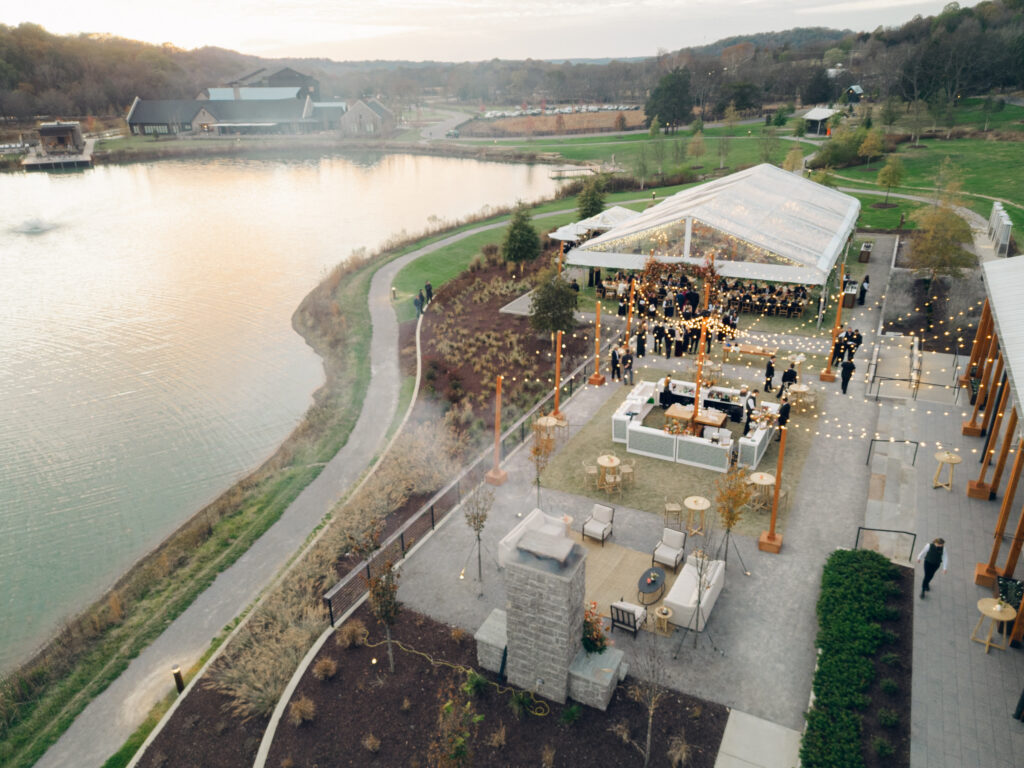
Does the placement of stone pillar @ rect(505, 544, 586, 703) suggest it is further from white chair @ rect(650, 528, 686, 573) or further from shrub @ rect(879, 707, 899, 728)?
shrub @ rect(879, 707, 899, 728)

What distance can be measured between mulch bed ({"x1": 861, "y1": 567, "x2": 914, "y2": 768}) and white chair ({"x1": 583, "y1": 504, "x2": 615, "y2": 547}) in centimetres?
519

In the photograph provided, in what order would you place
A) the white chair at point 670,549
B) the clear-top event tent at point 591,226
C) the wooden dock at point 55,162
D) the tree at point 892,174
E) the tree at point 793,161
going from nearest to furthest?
1. the white chair at point 670,549
2. the clear-top event tent at point 591,226
3. the tree at point 892,174
4. the tree at point 793,161
5. the wooden dock at point 55,162

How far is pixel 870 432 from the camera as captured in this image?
18297 mm

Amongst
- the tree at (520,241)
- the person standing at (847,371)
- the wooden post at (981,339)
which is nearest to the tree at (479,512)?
the person standing at (847,371)

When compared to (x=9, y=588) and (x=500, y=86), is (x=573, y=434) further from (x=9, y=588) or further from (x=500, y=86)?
(x=500, y=86)

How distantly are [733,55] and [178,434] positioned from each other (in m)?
172

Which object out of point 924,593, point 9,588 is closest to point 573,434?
point 924,593

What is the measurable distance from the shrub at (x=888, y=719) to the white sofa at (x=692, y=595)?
287cm

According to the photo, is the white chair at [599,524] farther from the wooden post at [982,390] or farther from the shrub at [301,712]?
the wooden post at [982,390]

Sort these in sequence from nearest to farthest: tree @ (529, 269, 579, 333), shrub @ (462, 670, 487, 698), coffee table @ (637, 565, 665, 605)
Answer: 1. shrub @ (462, 670, 487, 698)
2. coffee table @ (637, 565, 665, 605)
3. tree @ (529, 269, 579, 333)

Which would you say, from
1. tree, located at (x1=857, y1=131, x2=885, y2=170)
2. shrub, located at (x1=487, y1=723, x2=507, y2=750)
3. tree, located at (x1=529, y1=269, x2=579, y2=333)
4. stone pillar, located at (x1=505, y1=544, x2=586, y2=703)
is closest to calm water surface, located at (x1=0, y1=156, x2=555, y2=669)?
tree, located at (x1=529, y1=269, x2=579, y2=333)

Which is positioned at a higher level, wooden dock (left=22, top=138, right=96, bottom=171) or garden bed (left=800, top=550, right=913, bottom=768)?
wooden dock (left=22, top=138, right=96, bottom=171)

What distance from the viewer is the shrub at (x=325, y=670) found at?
1116 cm

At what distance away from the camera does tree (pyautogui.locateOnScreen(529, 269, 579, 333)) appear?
24.6 m
